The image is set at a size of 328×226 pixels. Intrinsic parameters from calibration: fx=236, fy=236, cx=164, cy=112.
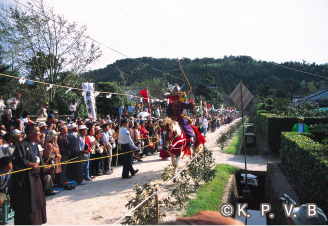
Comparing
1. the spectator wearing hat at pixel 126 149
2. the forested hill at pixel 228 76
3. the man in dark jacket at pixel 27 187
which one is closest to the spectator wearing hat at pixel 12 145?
the man in dark jacket at pixel 27 187

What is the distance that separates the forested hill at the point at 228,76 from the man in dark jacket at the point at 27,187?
123 feet

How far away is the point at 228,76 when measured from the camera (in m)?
94.8

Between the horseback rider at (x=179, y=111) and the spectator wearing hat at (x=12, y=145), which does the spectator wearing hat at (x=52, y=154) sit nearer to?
the spectator wearing hat at (x=12, y=145)

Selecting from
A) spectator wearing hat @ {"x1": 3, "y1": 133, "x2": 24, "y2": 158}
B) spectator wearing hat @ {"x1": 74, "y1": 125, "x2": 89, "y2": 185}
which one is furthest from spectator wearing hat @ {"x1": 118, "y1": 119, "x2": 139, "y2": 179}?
spectator wearing hat @ {"x1": 3, "y1": 133, "x2": 24, "y2": 158}

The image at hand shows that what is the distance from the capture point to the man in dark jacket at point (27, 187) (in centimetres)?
423

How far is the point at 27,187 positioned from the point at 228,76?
315 ft

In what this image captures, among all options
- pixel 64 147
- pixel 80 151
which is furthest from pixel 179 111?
pixel 64 147

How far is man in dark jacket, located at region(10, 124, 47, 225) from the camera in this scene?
423 centimetres

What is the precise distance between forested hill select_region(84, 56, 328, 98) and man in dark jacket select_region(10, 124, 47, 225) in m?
37.3

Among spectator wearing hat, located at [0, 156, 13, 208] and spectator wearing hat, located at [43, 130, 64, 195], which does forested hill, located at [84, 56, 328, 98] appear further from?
spectator wearing hat, located at [0, 156, 13, 208]

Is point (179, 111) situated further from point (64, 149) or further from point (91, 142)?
point (64, 149)

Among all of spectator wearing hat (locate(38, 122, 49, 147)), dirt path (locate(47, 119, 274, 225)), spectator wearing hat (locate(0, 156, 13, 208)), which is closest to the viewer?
spectator wearing hat (locate(0, 156, 13, 208))

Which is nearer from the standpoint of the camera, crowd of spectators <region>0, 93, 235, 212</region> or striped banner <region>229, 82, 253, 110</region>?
crowd of spectators <region>0, 93, 235, 212</region>

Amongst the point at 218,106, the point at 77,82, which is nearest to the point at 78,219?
the point at 77,82
